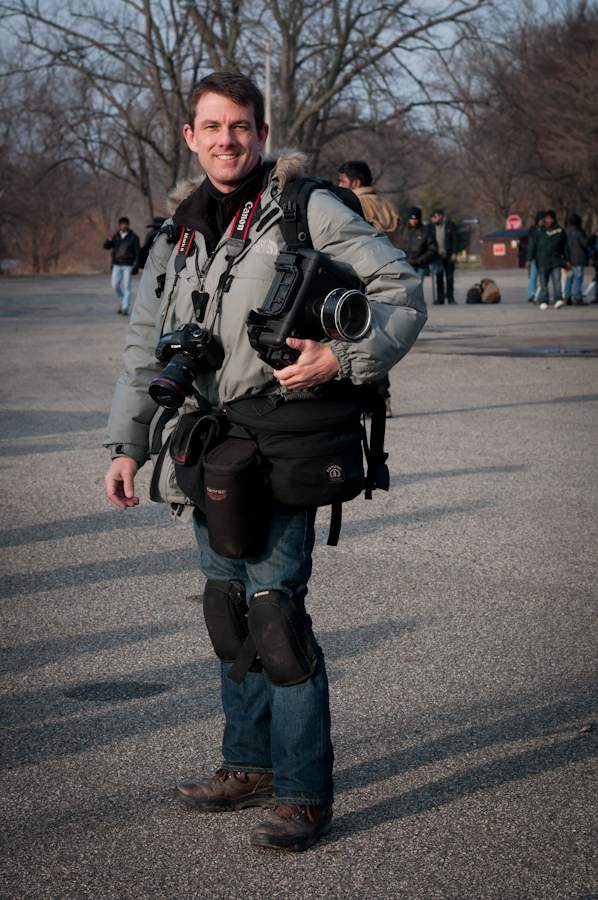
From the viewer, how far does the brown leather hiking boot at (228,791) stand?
2.80 metres

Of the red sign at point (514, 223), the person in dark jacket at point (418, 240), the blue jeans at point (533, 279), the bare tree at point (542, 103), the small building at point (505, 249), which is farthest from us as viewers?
the red sign at point (514, 223)

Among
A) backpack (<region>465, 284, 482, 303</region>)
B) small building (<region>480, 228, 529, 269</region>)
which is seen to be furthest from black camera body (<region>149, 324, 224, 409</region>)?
small building (<region>480, 228, 529, 269</region>)

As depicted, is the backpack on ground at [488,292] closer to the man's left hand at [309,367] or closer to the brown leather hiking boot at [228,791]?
the brown leather hiking boot at [228,791]

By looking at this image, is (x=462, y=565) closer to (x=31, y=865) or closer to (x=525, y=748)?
(x=525, y=748)

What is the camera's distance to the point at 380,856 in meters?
2.57

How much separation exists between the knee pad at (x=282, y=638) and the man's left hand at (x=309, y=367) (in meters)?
0.58

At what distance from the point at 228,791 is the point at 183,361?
1265mm

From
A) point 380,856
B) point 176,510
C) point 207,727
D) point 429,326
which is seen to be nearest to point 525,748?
point 380,856

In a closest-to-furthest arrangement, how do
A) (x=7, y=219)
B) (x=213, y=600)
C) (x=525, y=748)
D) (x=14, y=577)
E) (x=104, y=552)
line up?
(x=213, y=600)
(x=525, y=748)
(x=14, y=577)
(x=104, y=552)
(x=7, y=219)

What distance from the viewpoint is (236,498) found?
2.45m

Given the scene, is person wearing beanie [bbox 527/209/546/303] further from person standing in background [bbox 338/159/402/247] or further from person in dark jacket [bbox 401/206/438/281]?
person standing in background [bbox 338/159/402/247]

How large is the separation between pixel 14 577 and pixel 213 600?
8.01 ft

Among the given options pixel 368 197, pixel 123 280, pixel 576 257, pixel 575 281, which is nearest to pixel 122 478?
pixel 368 197

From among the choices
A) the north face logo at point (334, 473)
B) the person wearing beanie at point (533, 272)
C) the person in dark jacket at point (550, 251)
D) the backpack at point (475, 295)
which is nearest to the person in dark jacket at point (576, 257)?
the person in dark jacket at point (550, 251)
